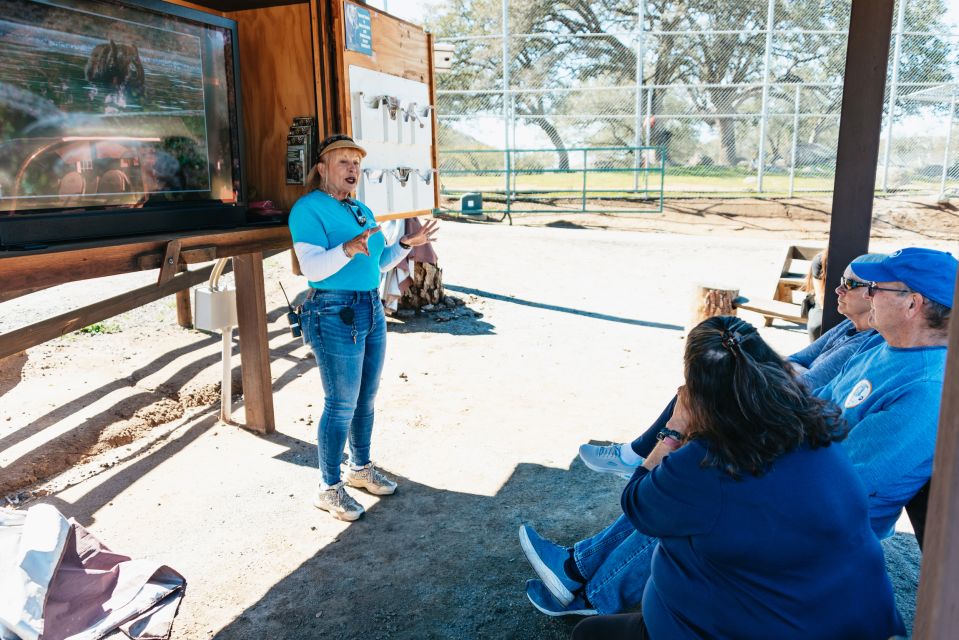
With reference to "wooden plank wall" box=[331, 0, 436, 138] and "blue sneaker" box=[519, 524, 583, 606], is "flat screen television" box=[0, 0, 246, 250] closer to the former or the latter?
"wooden plank wall" box=[331, 0, 436, 138]

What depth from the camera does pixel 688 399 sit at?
1787mm

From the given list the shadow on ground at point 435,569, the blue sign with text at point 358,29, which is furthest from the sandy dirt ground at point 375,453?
the blue sign with text at point 358,29

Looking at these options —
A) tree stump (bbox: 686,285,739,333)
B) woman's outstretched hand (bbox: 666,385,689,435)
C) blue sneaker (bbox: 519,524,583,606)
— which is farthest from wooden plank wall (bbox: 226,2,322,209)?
tree stump (bbox: 686,285,739,333)

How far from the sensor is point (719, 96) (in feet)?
62.5

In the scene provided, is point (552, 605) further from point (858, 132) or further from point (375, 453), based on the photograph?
point (858, 132)

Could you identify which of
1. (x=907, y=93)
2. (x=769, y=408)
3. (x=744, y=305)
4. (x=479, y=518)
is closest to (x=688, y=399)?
(x=769, y=408)

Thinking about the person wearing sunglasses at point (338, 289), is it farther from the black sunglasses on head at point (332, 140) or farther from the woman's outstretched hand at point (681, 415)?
the woman's outstretched hand at point (681, 415)

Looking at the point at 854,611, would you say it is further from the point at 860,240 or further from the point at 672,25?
the point at 672,25

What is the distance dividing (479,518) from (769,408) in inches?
82.6

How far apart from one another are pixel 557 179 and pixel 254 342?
14.4 m

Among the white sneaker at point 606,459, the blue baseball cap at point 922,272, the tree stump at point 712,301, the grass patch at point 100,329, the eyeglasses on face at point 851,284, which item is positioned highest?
the blue baseball cap at point 922,272

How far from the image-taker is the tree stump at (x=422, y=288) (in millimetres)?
7621

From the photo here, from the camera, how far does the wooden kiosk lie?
353 cm

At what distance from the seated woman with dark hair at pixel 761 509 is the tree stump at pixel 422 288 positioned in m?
5.93
